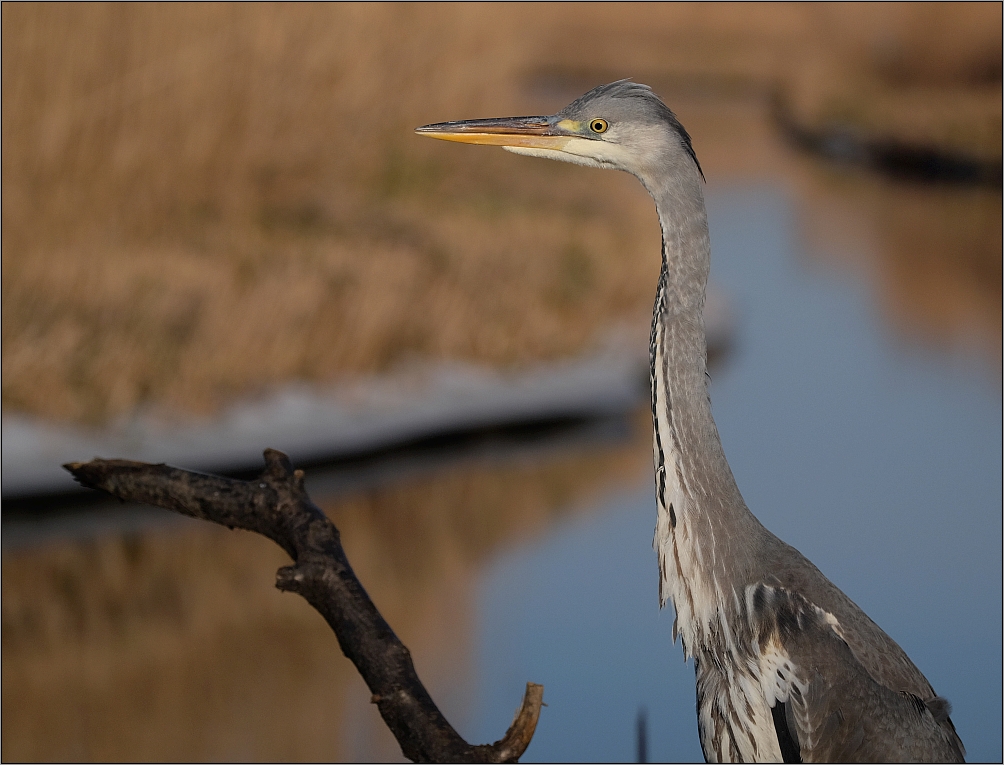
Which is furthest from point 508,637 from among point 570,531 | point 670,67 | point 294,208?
point 670,67

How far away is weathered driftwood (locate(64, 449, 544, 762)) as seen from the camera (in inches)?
112

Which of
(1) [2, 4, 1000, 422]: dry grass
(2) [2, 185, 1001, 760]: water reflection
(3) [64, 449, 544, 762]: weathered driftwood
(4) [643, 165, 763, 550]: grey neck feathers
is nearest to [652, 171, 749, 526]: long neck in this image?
(4) [643, 165, 763, 550]: grey neck feathers

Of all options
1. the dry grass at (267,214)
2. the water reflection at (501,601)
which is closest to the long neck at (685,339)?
the water reflection at (501,601)

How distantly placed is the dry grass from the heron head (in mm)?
4433

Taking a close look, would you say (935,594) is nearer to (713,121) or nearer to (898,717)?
(898,717)

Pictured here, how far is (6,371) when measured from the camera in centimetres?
696

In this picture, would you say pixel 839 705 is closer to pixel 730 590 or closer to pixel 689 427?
pixel 730 590

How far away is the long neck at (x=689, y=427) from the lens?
3.05 meters

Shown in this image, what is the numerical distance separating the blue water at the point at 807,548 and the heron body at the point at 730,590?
2.43 metres

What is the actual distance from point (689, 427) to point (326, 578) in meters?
0.92

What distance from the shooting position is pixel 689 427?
306 centimetres

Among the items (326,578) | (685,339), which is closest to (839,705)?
(685,339)

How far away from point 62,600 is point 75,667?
59 centimetres

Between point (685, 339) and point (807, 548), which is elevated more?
point (807, 548)
